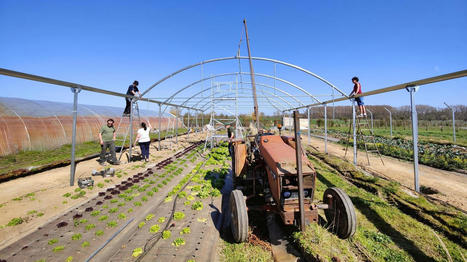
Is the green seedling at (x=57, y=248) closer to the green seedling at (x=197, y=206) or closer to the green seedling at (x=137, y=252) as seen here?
the green seedling at (x=137, y=252)

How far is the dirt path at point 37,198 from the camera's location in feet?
13.5

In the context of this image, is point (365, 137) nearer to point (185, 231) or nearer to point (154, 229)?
point (185, 231)

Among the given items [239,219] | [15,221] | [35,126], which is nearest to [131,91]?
[35,126]

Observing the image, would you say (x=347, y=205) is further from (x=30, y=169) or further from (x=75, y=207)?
(x=30, y=169)

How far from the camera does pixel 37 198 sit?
5.48 m

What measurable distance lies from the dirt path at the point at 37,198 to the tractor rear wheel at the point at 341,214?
5.67 meters

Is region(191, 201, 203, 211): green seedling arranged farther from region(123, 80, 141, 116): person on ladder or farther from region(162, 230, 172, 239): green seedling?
region(123, 80, 141, 116): person on ladder

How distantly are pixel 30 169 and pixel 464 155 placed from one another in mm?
18643

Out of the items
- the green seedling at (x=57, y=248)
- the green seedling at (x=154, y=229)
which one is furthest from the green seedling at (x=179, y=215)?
the green seedling at (x=57, y=248)

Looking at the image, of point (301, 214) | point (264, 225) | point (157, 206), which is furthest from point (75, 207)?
point (301, 214)

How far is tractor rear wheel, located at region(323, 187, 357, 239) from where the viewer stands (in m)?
3.41

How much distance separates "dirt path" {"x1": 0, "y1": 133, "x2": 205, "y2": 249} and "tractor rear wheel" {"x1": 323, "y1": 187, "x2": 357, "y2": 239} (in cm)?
567

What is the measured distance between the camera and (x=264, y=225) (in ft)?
14.6

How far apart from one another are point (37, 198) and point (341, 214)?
23.7 ft
